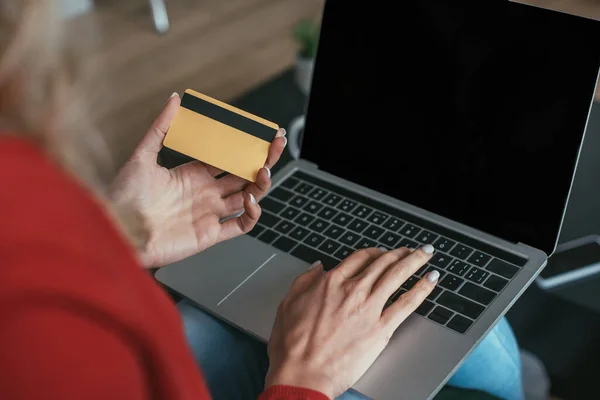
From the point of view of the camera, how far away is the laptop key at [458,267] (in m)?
0.82

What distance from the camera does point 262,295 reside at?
848mm

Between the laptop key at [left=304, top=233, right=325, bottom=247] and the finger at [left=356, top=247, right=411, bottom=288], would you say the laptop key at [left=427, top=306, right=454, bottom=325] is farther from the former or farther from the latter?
the laptop key at [left=304, top=233, right=325, bottom=247]

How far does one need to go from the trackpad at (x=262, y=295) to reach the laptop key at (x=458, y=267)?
0.66 feet

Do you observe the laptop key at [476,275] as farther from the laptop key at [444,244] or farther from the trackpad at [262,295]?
the trackpad at [262,295]

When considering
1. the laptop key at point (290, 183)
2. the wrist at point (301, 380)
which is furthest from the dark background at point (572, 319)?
the wrist at point (301, 380)

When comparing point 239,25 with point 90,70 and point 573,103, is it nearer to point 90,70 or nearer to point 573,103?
point 573,103

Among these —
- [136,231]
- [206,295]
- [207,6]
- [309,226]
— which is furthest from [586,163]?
[207,6]

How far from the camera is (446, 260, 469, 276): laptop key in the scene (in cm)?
82

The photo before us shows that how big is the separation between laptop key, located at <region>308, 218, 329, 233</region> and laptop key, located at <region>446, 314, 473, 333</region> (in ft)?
0.78

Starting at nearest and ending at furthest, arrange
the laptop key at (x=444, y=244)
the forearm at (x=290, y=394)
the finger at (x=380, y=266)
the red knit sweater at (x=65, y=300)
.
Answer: the red knit sweater at (x=65, y=300) < the forearm at (x=290, y=394) < the finger at (x=380, y=266) < the laptop key at (x=444, y=244)

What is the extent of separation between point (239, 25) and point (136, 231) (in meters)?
2.32

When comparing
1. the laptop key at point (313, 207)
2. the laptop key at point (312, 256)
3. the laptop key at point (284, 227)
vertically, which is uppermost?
the laptop key at point (313, 207)

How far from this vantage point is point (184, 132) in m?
0.81

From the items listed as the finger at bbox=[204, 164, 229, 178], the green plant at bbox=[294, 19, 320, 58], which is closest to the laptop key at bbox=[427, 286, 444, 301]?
the finger at bbox=[204, 164, 229, 178]
